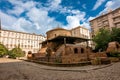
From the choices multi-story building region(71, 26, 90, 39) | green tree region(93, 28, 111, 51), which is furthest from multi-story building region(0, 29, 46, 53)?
green tree region(93, 28, 111, 51)

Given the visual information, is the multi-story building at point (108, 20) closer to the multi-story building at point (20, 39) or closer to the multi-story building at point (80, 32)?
the multi-story building at point (80, 32)

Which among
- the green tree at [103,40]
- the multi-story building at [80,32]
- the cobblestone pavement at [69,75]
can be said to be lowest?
the cobblestone pavement at [69,75]

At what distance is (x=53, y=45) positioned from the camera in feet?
99.7

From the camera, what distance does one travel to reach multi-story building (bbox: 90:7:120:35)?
40406 mm

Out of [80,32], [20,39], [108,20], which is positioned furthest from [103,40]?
[20,39]

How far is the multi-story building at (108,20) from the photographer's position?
40.4m

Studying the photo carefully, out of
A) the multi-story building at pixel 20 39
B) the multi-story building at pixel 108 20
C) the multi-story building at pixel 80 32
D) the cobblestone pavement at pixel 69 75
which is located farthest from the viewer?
the multi-story building at pixel 20 39

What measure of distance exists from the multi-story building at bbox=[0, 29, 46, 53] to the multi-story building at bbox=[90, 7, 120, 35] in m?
43.3

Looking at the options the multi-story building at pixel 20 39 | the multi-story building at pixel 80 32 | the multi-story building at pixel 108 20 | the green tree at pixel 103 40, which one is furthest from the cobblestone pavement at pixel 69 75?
the multi-story building at pixel 20 39

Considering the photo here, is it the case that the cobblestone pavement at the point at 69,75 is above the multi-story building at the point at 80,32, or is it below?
below

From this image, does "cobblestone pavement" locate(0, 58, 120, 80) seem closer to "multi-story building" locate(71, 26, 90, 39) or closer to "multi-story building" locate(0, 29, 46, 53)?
"multi-story building" locate(71, 26, 90, 39)

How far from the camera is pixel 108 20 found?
43.0 metres

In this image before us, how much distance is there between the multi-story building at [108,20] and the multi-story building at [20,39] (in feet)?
142

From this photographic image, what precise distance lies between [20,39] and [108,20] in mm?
53917
